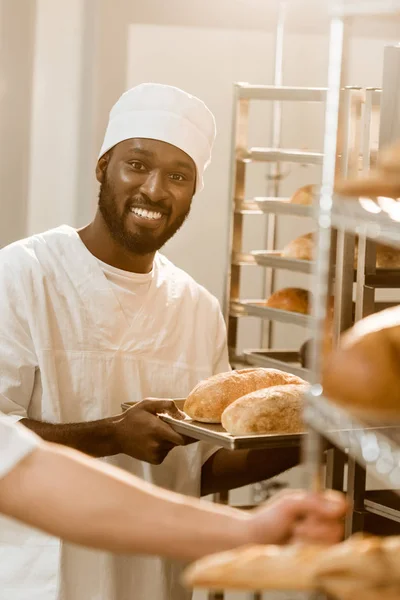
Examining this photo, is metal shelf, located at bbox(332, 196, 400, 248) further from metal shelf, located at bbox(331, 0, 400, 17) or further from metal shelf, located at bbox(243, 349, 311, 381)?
metal shelf, located at bbox(243, 349, 311, 381)

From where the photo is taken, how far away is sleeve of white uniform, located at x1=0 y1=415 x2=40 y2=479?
122 cm

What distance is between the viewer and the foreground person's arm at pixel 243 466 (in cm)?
223

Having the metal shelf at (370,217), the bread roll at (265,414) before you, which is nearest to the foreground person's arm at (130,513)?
the metal shelf at (370,217)

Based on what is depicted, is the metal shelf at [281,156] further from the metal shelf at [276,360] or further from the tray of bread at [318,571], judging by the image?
the tray of bread at [318,571]

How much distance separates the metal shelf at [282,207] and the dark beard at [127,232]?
1.13ft

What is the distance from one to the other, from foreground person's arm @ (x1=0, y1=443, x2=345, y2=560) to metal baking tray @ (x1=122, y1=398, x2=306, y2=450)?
25.0 inches

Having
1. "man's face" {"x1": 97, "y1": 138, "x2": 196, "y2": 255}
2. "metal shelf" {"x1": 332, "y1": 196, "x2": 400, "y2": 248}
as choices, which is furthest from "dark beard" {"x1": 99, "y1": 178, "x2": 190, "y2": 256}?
"metal shelf" {"x1": 332, "y1": 196, "x2": 400, "y2": 248}

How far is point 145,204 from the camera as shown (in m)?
2.55

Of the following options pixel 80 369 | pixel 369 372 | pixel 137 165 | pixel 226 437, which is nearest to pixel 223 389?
pixel 226 437

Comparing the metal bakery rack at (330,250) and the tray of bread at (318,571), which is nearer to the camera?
the tray of bread at (318,571)

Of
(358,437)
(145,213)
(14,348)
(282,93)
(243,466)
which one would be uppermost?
(282,93)

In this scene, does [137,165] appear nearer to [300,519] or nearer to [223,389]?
[223,389]

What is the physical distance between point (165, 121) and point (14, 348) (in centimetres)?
69

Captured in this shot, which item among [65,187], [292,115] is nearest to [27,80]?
[65,187]
